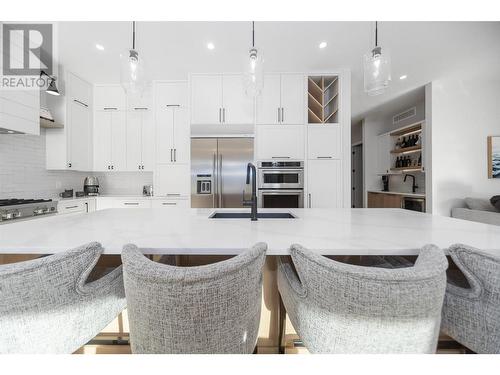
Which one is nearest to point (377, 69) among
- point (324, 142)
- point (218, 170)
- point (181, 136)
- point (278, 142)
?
point (324, 142)

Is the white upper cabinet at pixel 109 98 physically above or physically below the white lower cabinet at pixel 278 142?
above

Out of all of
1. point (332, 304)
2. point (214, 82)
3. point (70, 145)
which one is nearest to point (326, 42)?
point (214, 82)

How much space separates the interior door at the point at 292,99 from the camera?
3291mm

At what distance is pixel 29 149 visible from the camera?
3072mm

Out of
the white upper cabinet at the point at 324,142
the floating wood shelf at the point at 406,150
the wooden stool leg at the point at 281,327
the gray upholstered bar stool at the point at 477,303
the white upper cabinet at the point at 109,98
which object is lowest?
the wooden stool leg at the point at 281,327

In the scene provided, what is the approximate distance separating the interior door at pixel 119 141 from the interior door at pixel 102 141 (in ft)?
0.21

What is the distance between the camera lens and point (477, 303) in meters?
0.81

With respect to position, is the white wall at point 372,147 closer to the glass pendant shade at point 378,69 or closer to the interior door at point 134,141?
the glass pendant shade at point 378,69

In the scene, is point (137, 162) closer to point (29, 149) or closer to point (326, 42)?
point (29, 149)

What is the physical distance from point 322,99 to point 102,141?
361cm

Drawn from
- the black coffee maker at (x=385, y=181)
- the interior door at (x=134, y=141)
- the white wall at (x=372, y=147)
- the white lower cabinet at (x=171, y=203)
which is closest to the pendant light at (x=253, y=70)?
the white lower cabinet at (x=171, y=203)

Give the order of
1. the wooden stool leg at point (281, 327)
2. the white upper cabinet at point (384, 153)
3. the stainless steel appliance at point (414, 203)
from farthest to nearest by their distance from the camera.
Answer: the white upper cabinet at point (384, 153)
the stainless steel appliance at point (414, 203)
the wooden stool leg at point (281, 327)

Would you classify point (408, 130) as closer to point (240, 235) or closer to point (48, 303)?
point (240, 235)

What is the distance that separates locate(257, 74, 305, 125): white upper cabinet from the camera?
329 cm
